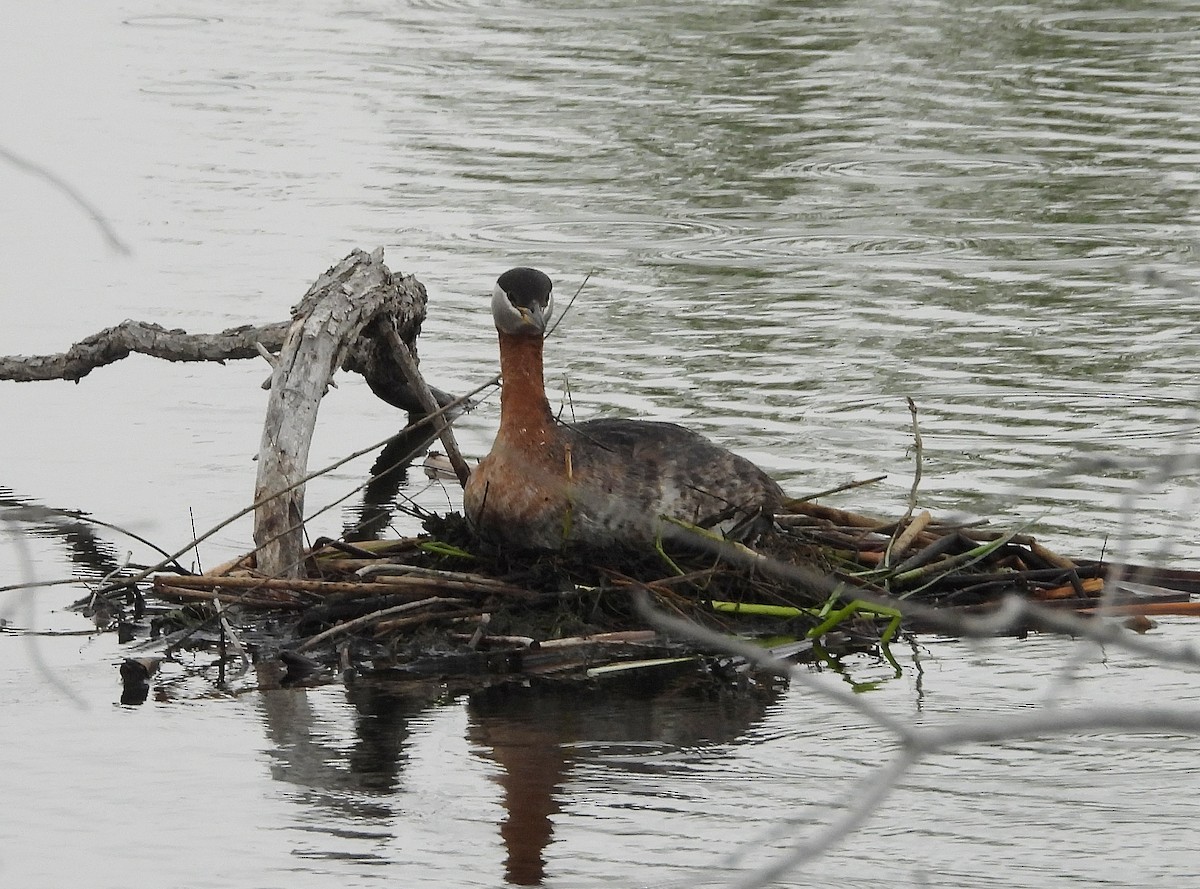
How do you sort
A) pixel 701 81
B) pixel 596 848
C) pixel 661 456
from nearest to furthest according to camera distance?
pixel 596 848
pixel 661 456
pixel 701 81

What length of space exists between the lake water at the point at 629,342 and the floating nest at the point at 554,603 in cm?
19

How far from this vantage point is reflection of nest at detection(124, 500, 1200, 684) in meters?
7.16

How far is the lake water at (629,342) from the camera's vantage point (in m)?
5.94

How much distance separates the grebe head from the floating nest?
765 mm

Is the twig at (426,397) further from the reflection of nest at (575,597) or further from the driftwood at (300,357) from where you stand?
the reflection of nest at (575,597)

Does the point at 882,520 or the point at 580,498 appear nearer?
the point at 580,498

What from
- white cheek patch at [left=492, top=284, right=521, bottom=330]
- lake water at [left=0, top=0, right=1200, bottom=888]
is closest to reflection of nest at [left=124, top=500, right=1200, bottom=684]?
lake water at [left=0, top=0, right=1200, bottom=888]

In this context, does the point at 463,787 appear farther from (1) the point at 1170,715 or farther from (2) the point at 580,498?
(1) the point at 1170,715

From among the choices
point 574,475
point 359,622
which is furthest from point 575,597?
point 359,622

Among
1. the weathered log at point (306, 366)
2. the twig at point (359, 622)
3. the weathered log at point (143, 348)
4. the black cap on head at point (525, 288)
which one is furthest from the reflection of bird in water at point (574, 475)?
the weathered log at point (143, 348)

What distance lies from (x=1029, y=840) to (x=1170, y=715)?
316 centimetres

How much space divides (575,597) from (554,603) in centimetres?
8

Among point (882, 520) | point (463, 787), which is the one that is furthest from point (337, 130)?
point (463, 787)

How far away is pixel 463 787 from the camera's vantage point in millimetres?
6188
